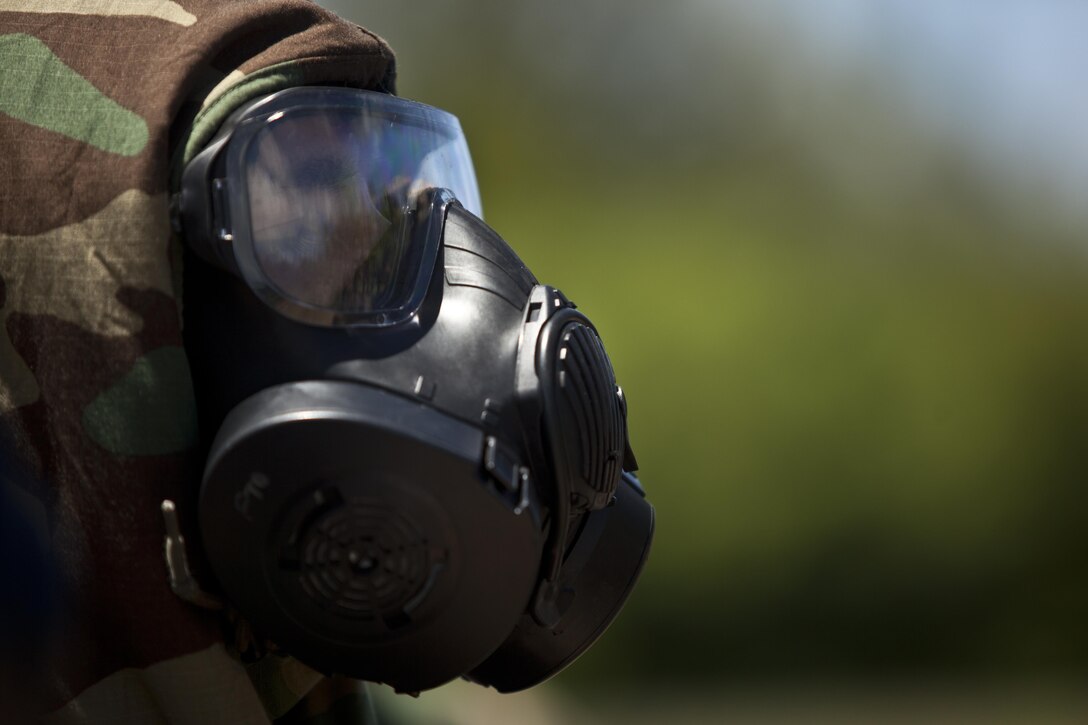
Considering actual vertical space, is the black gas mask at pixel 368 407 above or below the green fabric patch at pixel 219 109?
below

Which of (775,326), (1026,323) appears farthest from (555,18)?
(1026,323)

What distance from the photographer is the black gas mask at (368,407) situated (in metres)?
1.01

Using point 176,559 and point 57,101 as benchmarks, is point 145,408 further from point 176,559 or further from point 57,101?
point 57,101

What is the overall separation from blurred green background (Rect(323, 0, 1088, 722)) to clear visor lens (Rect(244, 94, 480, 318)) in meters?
2.75

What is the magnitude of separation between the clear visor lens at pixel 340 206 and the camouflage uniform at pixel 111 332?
65 mm

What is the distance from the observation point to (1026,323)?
4.03 m

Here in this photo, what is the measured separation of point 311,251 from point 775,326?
120 inches

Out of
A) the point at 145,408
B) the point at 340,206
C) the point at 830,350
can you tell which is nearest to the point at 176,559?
the point at 145,408

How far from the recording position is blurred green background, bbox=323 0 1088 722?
3875 millimetres

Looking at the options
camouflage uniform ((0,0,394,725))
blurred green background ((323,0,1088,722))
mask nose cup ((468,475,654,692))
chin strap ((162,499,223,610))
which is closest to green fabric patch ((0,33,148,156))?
camouflage uniform ((0,0,394,725))

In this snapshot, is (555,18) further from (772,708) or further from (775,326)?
(772,708)

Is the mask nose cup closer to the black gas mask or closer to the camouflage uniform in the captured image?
the black gas mask

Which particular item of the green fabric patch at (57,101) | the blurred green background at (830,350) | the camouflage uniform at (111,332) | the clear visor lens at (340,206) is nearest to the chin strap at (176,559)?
the camouflage uniform at (111,332)

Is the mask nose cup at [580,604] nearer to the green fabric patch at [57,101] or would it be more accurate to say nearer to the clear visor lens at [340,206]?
the clear visor lens at [340,206]
